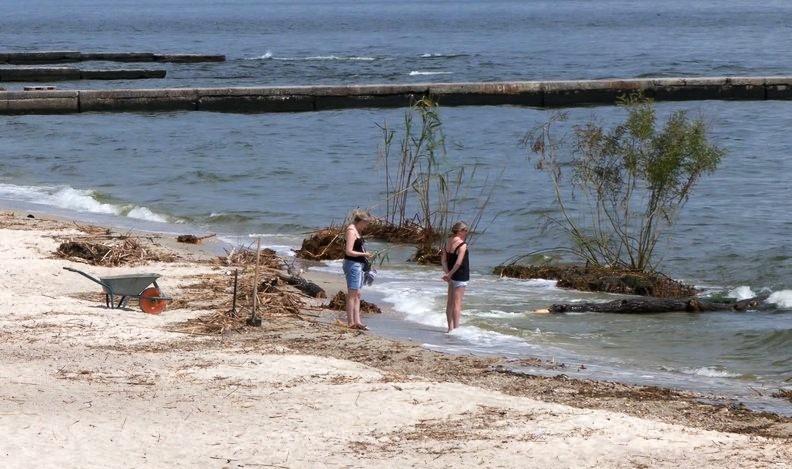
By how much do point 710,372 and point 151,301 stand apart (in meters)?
5.18

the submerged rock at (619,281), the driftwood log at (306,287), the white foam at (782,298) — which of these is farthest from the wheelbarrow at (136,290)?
the white foam at (782,298)

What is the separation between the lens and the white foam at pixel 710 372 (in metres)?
11.3

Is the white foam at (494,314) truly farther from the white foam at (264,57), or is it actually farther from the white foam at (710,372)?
the white foam at (264,57)

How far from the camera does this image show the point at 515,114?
116 ft

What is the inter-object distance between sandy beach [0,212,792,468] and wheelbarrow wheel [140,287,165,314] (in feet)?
0.35

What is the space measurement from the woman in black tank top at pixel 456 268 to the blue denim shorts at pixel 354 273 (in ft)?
2.77

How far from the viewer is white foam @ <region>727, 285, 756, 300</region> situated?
1489cm

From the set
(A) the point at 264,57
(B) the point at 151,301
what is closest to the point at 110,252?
(B) the point at 151,301

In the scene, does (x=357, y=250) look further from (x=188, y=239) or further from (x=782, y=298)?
(x=188, y=239)

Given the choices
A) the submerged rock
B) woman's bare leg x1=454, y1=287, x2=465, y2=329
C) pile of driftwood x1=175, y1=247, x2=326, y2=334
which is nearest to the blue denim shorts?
pile of driftwood x1=175, y1=247, x2=326, y2=334

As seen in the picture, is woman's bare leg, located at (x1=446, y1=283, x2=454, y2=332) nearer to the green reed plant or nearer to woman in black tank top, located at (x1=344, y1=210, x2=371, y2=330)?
woman in black tank top, located at (x1=344, y1=210, x2=371, y2=330)

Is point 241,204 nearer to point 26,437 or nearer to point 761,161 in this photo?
point 761,161

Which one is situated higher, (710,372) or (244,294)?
(244,294)

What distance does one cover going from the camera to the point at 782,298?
14.6 m
